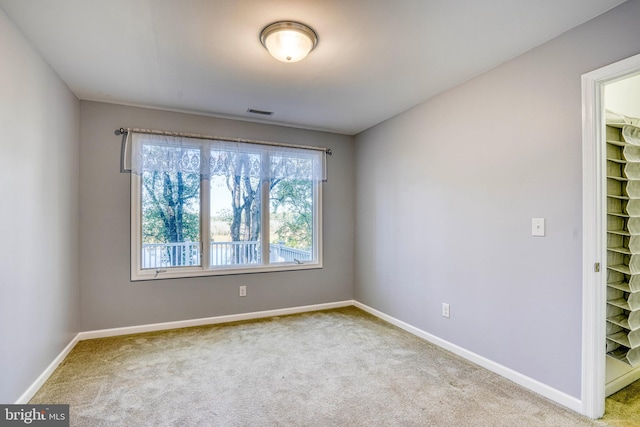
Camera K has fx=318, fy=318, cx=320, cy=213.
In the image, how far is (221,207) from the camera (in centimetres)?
380

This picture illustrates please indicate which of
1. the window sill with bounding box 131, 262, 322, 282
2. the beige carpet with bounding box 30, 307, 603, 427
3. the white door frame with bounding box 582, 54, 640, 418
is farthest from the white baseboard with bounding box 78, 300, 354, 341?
the white door frame with bounding box 582, 54, 640, 418

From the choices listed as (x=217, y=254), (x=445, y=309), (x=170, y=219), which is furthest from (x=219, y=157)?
(x=445, y=309)

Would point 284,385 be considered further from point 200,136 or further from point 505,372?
point 200,136

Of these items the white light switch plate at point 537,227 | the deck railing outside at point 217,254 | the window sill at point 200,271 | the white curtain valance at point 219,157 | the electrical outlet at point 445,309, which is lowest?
the electrical outlet at point 445,309

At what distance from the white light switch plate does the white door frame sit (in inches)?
10.9

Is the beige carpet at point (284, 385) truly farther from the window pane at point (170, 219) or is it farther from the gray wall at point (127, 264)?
the window pane at point (170, 219)

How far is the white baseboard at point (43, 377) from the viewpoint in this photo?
6.78ft

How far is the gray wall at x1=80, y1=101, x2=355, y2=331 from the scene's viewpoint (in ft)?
10.6

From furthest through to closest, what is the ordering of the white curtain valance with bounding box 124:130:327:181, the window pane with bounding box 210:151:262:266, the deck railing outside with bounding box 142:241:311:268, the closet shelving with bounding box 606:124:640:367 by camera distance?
1. the window pane with bounding box 210:151:262:266
2. the deck railing outside with bounding box 142:241:311:268
3. the white curtain valance with bounding box 124:130:327:181
4. the closet shelving with bounding box 606:124:640:367

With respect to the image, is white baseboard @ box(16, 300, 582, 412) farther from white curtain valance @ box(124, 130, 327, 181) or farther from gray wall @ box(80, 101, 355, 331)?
white curtain valance @ box(124, 130, 327, 181)

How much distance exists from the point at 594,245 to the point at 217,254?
135 inches

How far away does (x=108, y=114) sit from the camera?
331 centimetres

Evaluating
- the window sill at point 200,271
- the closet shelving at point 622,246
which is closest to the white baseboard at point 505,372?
the closet shelving at point 622,246

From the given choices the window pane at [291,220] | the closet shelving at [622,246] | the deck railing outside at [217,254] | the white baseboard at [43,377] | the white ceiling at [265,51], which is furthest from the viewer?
the window pane at [291,220]
